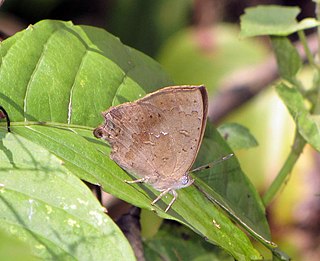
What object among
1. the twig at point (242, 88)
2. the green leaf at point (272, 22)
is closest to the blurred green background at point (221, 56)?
the twig at point (242, 88)

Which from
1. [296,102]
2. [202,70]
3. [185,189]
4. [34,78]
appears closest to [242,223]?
[185,189]

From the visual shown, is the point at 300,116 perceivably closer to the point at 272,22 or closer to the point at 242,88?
the point at 272,22

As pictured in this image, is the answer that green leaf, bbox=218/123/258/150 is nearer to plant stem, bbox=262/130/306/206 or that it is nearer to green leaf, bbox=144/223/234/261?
plant stem, bbox=262/130/306/206

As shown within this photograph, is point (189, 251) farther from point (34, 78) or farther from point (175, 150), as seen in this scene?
point (34, 78)

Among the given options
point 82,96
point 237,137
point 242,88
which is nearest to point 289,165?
point 237,137

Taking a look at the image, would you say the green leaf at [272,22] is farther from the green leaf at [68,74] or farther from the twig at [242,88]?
the twig at [242,88]

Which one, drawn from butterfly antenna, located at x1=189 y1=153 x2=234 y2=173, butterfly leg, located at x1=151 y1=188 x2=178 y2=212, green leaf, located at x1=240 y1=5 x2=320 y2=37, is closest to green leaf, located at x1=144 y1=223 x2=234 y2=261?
butterfly antenna, located at x1=189 y1=153 x2=234 y2=173

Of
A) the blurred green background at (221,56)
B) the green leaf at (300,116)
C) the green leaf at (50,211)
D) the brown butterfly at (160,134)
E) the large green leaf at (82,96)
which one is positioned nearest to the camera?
the green leaf at (50,211)
